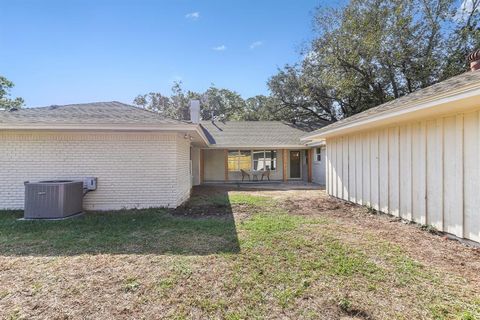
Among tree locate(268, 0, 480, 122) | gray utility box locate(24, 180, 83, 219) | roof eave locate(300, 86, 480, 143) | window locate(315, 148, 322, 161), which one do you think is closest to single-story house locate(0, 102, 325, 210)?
gray utility box locate(24, 180, 83, 219)

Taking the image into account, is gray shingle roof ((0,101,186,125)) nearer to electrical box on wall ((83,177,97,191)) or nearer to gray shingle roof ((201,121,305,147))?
electrical box on wall ((83,177,97,191))

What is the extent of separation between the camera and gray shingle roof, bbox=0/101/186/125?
22.4ft

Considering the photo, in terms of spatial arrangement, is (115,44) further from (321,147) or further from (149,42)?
(321,147)

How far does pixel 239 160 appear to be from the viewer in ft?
57.3

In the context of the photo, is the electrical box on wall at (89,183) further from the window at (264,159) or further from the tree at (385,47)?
the tree at (385,47)

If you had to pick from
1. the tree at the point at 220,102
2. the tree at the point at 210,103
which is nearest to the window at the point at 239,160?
the tree at the point at 210,103

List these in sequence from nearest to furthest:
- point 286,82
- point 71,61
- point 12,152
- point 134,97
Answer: point 12,152 → point 71,61 → point 286,82 → point 134,97

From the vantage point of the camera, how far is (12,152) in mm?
7375

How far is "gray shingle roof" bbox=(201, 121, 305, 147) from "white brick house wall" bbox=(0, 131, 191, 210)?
7.43 m

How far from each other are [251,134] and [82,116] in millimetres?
→ 11784

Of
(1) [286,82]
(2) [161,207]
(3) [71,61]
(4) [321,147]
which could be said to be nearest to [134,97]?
(1) [286,82]

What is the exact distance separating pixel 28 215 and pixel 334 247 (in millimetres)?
7011

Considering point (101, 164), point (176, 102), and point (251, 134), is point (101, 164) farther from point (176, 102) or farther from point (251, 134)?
point (176, 102)

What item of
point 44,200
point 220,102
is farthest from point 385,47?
point 220,102
